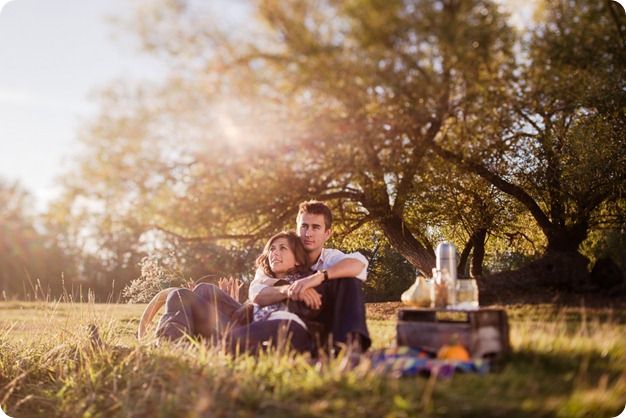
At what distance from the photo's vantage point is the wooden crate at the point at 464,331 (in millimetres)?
3779

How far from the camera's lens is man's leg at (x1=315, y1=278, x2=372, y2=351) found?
436cm

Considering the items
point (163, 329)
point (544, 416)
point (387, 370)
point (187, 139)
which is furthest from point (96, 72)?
point (544, 416)

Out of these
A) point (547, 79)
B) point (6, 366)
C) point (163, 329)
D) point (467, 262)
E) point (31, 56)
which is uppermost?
point (31, 56)

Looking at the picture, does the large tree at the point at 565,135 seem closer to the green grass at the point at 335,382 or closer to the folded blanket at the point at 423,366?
the green grass at the point at 335,382

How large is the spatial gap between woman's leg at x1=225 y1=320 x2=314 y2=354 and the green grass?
0.49 feet

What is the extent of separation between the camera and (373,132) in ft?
→ 15.2

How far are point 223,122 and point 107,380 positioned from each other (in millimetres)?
2348

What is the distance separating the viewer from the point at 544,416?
290 centimetres

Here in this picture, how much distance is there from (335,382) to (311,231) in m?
2.05

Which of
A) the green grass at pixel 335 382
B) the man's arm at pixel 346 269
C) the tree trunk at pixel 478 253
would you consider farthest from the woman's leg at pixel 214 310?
the tree trunk at pixel 478 253

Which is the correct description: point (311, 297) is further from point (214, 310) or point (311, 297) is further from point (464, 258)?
point (464, 258)

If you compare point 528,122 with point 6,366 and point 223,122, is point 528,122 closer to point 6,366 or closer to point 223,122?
point 223,122

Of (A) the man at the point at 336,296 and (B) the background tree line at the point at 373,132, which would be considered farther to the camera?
(A) the man at the point at 336,296

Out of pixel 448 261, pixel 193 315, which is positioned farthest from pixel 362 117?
pixel 193 315
